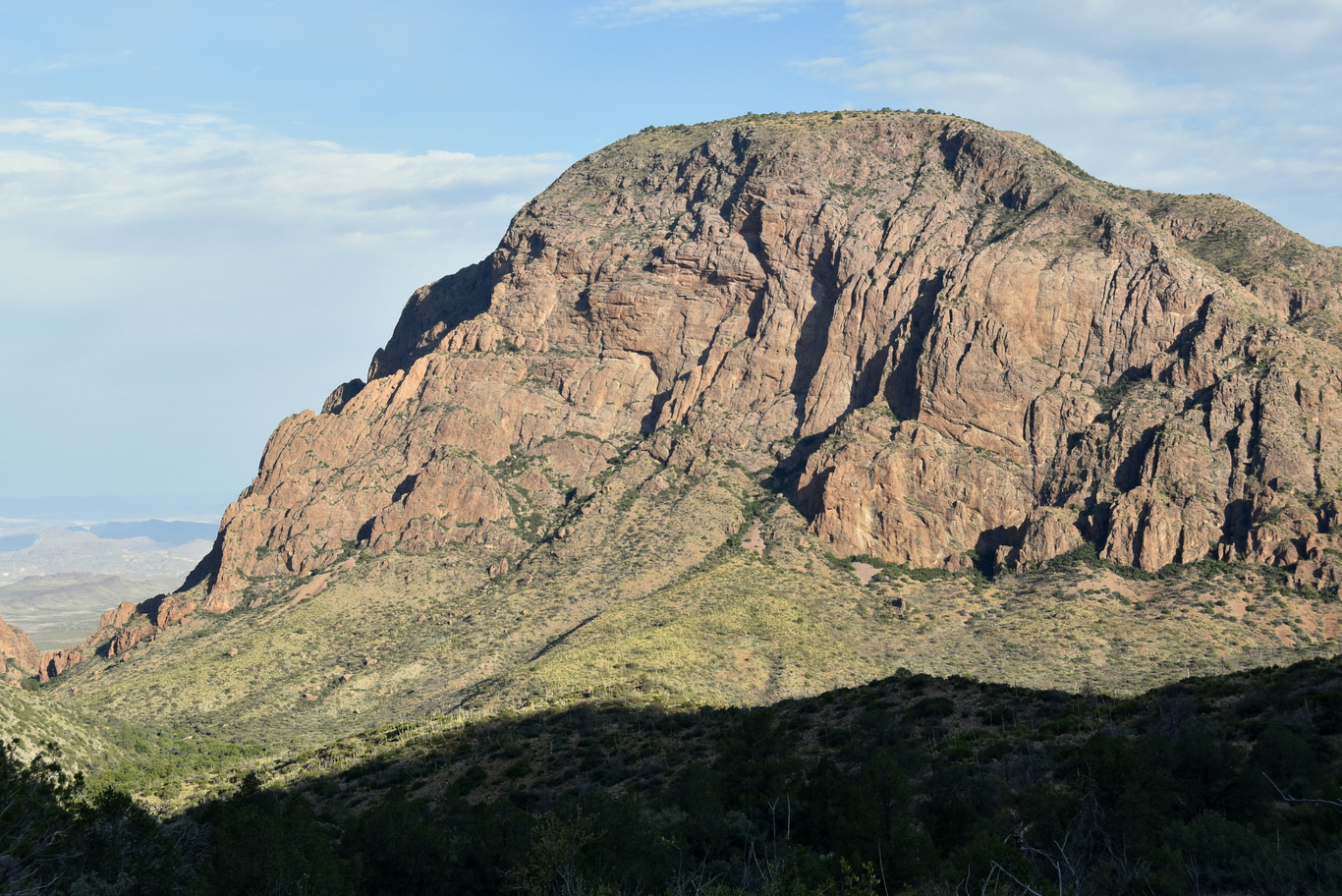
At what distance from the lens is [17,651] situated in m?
169

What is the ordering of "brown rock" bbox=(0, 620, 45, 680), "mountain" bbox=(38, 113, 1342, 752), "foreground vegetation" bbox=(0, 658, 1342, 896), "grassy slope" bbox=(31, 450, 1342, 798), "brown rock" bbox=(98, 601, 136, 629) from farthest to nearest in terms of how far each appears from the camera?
"brown rock" bbox=(98, 601, 136, 629) → "brown rock" bbox=(0, 620, 45, 680) → "mountain" bbox=(38, 113, 1342, 752) → "grassy slope" bbox=(31, 450, 1342, 798) → "foreground vegetation" bbox=(0, 658, 1342, 896)

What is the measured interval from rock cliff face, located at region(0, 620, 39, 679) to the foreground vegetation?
116816 millimetres

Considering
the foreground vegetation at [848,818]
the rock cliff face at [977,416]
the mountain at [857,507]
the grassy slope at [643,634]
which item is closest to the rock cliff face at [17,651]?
the mountain at [857,507]

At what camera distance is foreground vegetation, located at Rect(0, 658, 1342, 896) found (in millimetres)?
39500

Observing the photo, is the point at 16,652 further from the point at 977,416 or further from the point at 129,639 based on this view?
the point at 977,416

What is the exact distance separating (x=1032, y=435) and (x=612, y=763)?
11484 cm

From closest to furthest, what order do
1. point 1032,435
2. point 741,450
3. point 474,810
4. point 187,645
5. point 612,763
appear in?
point 474,810 → point 612,763 → point 187,645 → point 1032,435 → point 741,450

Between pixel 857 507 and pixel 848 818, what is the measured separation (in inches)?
4558

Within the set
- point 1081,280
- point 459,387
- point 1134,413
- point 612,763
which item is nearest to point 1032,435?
point 1134,413

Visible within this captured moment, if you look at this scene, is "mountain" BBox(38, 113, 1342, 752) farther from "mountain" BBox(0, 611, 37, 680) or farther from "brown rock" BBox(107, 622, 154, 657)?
"mountain" BBox(0, 611, 37, 680)

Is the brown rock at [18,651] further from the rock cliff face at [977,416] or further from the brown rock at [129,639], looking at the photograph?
the rock cliff face at [977,416]

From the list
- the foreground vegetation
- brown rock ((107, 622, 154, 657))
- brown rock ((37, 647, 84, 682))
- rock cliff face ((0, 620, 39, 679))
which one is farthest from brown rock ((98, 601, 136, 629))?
the foreground vegetation

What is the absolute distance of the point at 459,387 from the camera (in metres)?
196

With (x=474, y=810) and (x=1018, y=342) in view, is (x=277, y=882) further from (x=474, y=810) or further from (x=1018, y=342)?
(x=1018, y=342)
